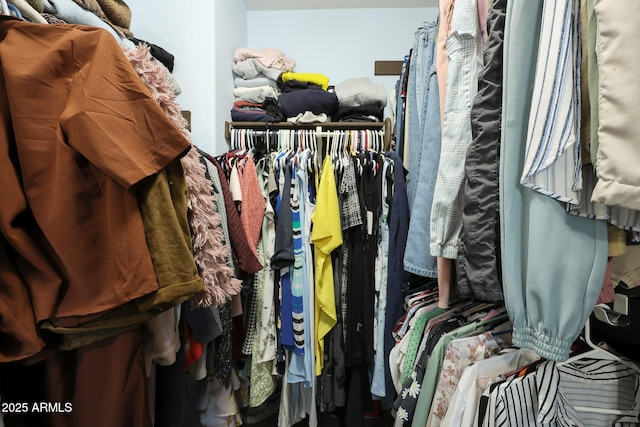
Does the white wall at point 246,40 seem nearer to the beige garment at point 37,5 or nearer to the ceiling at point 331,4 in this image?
the ceiling at point 331,4

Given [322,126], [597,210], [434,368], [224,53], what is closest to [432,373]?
[434,368]

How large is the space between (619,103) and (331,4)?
1816mm

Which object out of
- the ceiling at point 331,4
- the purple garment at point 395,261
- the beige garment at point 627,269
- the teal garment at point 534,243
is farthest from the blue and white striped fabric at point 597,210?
the ceiling at point 331,4

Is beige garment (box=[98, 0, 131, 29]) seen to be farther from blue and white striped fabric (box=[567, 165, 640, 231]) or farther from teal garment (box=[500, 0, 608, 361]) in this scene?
blue and white striped fabric (box=[567, 165, 640, 231])

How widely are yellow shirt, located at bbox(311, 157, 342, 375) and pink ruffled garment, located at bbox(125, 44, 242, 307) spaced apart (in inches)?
20.7

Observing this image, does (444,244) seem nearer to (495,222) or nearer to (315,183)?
(495,222)

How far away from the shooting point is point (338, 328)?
1.31 meters

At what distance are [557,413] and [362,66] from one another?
1.79 m

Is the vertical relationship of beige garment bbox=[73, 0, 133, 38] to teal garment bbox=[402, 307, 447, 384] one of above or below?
above

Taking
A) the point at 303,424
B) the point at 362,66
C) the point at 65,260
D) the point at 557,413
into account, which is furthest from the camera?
the point at 362,66

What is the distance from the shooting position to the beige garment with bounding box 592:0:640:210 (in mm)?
348

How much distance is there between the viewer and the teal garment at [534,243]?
0.44 metres

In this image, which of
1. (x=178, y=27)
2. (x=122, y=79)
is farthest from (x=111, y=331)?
(x=178, y=27)

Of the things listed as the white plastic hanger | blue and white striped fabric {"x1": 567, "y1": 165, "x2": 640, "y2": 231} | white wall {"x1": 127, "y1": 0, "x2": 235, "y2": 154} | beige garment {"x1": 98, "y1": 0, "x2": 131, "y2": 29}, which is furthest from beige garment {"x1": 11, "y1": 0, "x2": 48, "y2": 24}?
the white plastic hanger
